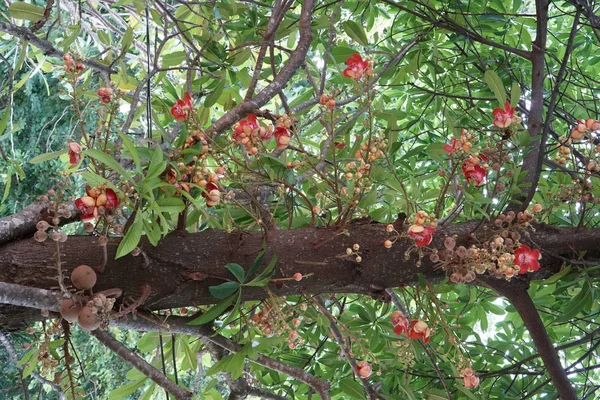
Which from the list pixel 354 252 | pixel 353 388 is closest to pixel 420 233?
pixel 354 252

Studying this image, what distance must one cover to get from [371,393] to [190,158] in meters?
0.57

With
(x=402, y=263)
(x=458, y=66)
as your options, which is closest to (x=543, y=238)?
(x=402, y=263)

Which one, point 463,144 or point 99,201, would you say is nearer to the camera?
point 99,201

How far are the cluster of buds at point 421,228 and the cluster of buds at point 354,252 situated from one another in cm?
9

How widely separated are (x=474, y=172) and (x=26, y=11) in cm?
93

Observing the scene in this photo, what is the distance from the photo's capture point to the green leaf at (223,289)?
889 millimetres

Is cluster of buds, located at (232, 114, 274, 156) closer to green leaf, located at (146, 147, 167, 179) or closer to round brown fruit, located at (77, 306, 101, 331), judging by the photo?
green leaf, located at (146, 147, 167, 179)

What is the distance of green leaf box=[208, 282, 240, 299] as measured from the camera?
889 mm

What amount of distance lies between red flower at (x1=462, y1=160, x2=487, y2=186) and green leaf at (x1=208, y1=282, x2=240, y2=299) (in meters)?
0.43

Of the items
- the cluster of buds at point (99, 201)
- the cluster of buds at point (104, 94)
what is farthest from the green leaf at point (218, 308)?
the cluster of buds at point (104, 94)

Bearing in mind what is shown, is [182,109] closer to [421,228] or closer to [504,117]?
[421,228]

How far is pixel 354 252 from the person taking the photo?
0.99 m

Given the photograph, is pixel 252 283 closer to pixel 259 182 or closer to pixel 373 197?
pixel 259 182

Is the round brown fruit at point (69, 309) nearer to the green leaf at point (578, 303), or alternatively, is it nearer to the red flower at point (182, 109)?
the red flower at point (182, 109)
